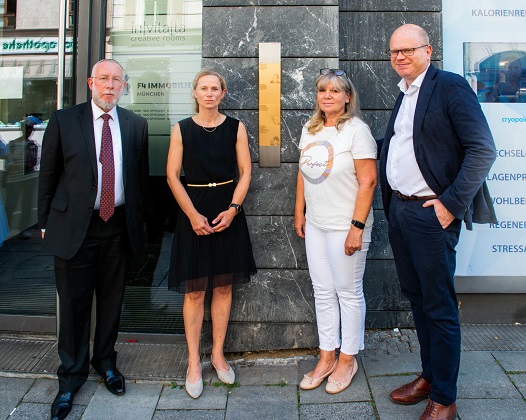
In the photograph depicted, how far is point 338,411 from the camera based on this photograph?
3309 mm

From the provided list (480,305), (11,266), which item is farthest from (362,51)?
(11,266)

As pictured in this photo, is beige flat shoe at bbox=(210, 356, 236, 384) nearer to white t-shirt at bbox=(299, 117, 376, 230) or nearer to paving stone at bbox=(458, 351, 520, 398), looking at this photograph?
white t-shirt at bbox=(299, 117, 376, 230)

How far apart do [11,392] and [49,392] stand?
248 millimetres

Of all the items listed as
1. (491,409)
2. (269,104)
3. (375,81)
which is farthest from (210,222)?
(491,409)

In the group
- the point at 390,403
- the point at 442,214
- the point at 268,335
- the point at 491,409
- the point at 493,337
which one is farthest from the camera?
the point at 493,337

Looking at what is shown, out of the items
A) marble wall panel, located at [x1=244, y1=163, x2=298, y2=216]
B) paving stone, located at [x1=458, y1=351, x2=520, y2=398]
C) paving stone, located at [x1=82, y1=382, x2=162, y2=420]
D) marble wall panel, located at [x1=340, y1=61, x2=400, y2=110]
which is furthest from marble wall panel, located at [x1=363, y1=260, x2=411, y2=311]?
paving stone, located at [x1=82, y1=382, x2=162, y2=420]

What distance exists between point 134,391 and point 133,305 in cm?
104

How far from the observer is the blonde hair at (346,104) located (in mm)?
3381

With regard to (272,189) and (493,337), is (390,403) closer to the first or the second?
(493,337)

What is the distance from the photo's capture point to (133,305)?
4.55m

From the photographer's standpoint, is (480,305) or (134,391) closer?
(134,391)

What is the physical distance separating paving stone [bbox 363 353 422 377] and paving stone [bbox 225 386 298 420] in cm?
60

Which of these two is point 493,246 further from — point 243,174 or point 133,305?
point 133,305

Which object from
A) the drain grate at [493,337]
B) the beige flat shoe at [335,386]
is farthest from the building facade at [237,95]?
the beige flat shoe at [335,386]
